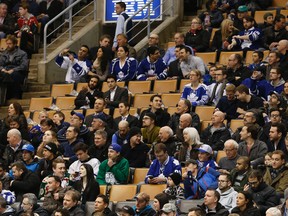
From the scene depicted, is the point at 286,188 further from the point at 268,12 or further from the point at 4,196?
the point at 268,12

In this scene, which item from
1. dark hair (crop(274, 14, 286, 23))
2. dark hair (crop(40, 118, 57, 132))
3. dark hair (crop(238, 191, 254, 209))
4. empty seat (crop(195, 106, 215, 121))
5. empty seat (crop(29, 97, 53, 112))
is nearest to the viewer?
dark hair (crop(238, 191, 254, 209))

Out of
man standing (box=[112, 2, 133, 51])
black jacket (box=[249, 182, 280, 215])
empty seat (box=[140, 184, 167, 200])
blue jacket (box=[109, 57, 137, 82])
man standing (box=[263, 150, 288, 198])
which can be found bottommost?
empty seat (box=[140, 184, 167, 200])

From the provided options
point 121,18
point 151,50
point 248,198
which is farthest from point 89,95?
point 248,198

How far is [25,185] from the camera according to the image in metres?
20.3

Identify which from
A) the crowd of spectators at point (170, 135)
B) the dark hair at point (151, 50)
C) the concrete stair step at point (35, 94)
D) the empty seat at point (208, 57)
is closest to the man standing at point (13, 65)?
the concrete stair step at point (35, 94)

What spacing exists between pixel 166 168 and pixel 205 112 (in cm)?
237

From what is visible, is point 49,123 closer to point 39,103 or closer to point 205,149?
point 39,103

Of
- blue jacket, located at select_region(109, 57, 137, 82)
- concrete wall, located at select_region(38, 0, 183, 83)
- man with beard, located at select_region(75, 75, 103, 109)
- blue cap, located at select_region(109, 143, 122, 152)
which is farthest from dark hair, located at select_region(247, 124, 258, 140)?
concrete wall, located at select_region(38, 0, 183, 83)

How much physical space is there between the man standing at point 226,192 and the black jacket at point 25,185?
3193 mm

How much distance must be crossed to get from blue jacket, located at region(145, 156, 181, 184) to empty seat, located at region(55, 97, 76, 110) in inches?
170

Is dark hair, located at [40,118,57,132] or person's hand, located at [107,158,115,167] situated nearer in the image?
person's hand, located at [107,158,115,167]

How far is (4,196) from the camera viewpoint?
19.9 meters

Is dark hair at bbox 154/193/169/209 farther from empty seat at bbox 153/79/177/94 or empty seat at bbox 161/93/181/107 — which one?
empty seat at bbox 153/79/177/94

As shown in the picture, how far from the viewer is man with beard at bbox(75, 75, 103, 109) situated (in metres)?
23.4
